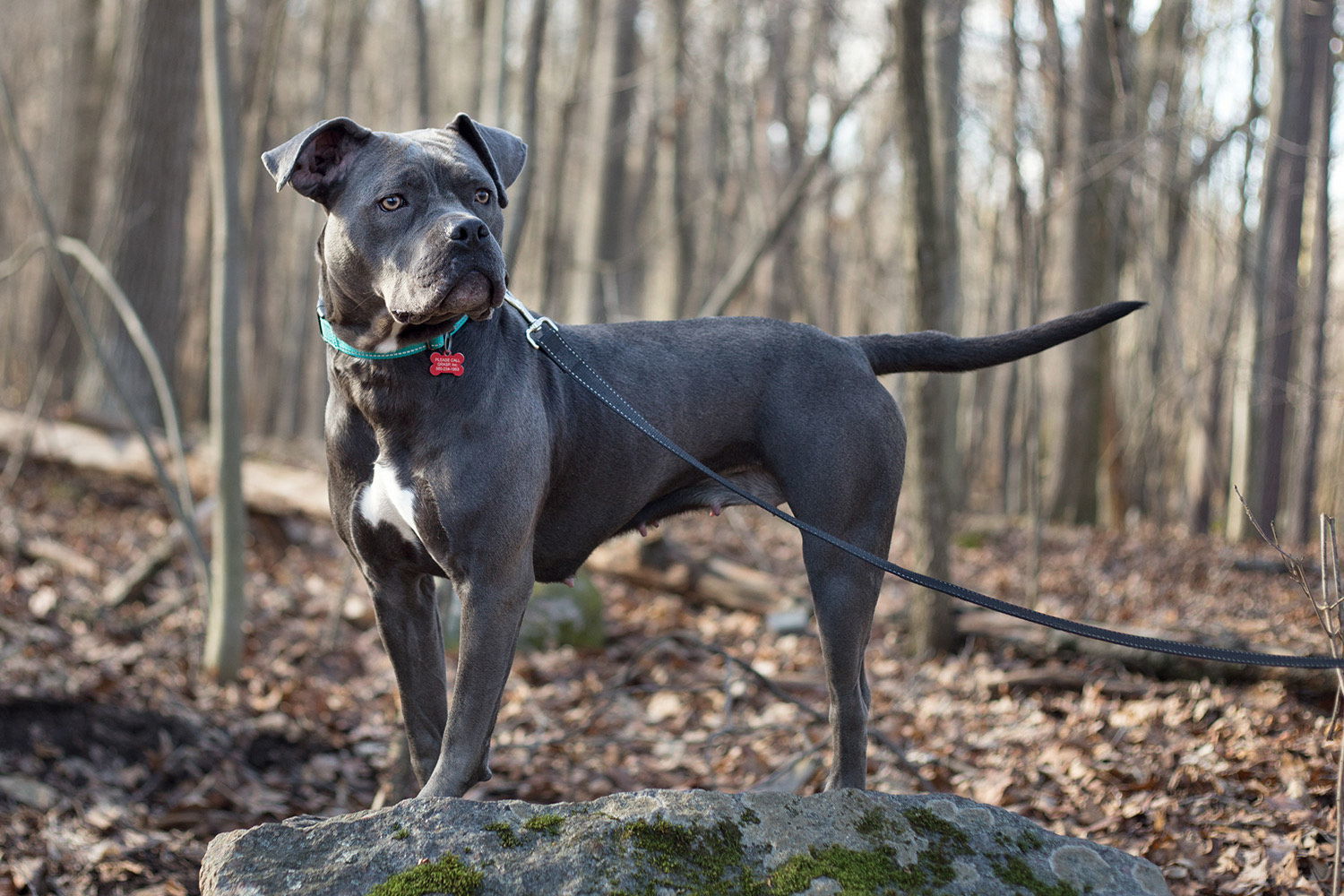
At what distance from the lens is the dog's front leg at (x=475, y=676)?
3012 mm

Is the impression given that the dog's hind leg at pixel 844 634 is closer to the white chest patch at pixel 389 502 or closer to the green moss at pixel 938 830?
the green moss at pixel 938 830

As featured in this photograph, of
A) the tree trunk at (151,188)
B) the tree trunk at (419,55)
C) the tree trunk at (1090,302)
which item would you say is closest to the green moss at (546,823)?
Answer: the tree trunk at (151,188)

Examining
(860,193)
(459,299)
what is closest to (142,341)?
(459,299)

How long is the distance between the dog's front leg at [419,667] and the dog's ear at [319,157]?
1.23m

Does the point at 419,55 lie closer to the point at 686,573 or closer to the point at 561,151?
the point at 561,151

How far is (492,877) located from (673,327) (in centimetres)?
185

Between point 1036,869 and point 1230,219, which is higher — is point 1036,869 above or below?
below

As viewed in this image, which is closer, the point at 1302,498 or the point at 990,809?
the point at 990,809

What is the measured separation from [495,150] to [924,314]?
401 centimetres

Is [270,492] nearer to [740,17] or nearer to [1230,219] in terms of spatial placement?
[740,17]

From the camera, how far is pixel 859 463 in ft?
11.4

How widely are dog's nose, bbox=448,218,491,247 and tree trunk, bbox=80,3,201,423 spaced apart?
26.7 ft

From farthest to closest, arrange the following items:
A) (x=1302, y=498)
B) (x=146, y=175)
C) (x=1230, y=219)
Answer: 1. (x=1230, y=219)
2. (x=1302, y=498)
3. (x=146, y=175)

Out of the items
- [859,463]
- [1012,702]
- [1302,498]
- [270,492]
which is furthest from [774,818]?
[1302,498]
